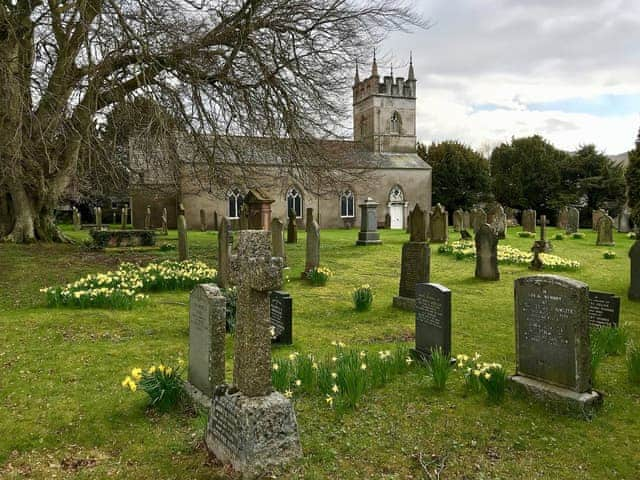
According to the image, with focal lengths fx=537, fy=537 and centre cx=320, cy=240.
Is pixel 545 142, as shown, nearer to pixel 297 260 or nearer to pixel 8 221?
pixel 297 260

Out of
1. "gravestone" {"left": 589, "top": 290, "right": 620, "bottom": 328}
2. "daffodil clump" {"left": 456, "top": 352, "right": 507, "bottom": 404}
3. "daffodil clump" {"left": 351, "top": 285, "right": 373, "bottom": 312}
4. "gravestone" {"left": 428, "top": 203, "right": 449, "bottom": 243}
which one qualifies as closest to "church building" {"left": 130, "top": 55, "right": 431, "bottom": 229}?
"gravestone" {"left": 428, "top": 203, "right": 449, "bottom": 243}

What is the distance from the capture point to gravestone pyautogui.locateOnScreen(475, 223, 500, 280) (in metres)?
12.7

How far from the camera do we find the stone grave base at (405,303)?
9684 millimetres

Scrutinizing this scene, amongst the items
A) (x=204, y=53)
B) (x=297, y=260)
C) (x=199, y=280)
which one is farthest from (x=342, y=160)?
(x=199, y=280)

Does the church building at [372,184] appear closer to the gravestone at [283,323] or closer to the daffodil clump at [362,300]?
the daffodil clump at [362,300]

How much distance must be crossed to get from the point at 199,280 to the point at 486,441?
7.92 m

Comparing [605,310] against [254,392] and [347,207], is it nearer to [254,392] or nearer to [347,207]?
[254,392]

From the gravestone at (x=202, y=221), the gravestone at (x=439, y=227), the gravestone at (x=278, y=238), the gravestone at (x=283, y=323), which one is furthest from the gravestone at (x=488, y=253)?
the gravestone at (x=202, y=221)

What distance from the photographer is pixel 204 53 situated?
539 inches

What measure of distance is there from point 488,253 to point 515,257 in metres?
3.43

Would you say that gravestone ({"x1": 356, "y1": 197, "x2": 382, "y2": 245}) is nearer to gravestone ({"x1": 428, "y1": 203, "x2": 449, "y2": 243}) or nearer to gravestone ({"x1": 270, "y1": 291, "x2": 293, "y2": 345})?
gravestone ({"x1": 428, "y1": 203, "x2": 449, "y2": 243})

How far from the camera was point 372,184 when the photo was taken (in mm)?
38625

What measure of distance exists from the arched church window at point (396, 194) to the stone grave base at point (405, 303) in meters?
30.9

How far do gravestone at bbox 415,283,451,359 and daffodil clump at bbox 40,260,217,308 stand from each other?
5.18 meters
